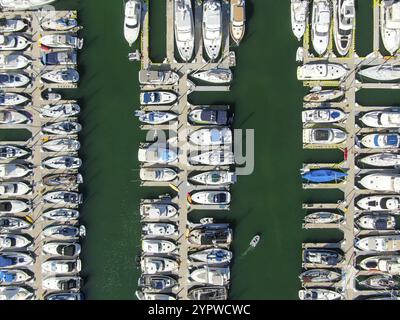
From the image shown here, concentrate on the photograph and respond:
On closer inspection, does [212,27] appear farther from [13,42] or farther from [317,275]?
[317,275]

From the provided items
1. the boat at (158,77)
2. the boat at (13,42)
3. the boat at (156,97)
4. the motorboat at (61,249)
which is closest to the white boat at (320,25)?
the boat at (158,77)

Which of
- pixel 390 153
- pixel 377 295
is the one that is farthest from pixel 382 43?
pixel 377 295

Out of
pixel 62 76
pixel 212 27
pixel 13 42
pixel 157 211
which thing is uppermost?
pixel 212 27

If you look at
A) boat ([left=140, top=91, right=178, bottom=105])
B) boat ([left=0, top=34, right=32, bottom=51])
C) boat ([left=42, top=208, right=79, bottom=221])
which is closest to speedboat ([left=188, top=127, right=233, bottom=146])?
boat ([left=140, top=91, right=178, bottom=105])

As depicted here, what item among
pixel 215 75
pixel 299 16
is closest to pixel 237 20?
pixel 215 75

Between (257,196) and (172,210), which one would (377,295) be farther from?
(172,210)
